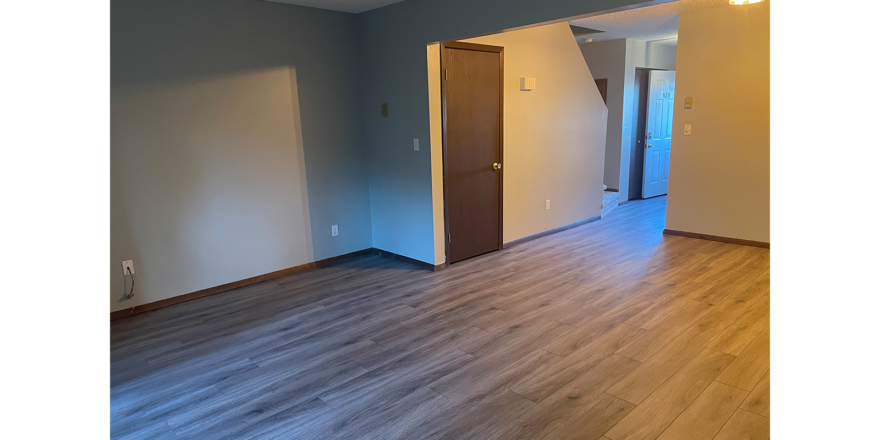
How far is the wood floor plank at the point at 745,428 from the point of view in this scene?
7.11 ft

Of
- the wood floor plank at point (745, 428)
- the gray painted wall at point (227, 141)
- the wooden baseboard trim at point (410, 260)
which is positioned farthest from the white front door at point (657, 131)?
the wood floor plank at point (745, 428)

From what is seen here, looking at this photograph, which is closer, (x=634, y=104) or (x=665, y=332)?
(x=665, y=332)

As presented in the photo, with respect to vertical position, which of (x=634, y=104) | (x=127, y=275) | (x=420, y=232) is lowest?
(x=127, y=275)

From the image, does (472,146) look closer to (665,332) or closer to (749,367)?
(665,332)

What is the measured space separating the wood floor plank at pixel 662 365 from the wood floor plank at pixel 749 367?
0.20 meters

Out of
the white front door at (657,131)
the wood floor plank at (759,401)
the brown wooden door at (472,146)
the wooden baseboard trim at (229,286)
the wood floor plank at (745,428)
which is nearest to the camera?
the wood floor plank at (745,428)

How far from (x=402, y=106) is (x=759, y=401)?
341 centimetres

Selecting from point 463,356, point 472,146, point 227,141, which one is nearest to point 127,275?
point 227,141

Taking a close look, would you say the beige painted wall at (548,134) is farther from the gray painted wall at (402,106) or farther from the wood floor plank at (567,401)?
the wood floor plank at (567,401)

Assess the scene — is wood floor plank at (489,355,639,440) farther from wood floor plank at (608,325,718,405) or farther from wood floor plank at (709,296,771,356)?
wood floor plank at (709,296,771,356)

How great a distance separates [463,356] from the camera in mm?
2979

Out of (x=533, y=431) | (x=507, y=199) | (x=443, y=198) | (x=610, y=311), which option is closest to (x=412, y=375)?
(x=533, y=431)

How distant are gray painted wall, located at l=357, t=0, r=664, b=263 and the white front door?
4702 millimetres
